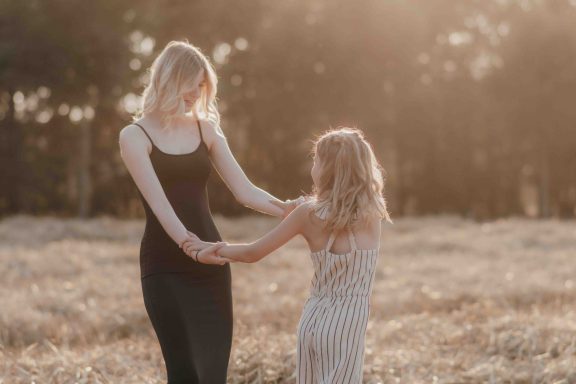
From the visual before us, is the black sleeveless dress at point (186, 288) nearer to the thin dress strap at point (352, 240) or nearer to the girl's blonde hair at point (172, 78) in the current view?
the girl's blonde hair at point (172, 78)

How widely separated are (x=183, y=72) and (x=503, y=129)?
23.9 m

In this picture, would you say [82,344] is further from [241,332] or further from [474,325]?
[474,325]

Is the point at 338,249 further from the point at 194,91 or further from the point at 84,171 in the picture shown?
the point at 84,171

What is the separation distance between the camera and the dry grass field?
5977 millimetres

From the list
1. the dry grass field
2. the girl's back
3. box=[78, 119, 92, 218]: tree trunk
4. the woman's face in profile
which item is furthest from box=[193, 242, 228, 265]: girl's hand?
box=[78, 119, 92, 218]: tree trunk

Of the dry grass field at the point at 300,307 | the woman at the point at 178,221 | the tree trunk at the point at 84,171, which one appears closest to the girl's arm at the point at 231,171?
the woman at the point at 178,221

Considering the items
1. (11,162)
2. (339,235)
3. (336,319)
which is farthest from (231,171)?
(11,162)

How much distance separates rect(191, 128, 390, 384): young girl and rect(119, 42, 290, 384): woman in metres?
0.14

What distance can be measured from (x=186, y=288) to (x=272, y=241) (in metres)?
0.40

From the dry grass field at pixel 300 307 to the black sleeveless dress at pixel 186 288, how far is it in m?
1.79

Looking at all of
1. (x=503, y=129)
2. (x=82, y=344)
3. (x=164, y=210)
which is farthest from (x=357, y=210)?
(x=503, y=129)

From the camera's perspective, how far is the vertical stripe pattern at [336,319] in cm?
375

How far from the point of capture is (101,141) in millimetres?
24484

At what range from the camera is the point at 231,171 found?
4.27 m
